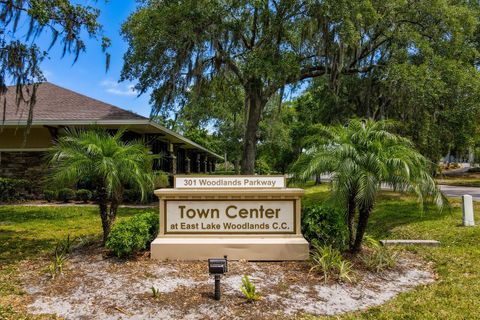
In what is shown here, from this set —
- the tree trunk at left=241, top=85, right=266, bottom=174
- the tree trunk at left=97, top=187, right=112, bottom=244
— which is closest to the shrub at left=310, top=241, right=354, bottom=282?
the tree trunk at left=97, top=187, right=112, bottom=244

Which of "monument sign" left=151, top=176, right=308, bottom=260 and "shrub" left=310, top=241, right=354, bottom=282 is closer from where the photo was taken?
"shrub" left=310, top=241, right=354, bottom=282

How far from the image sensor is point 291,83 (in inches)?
581

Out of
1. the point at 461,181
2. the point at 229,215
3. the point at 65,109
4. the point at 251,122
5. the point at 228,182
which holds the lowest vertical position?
the point at 461,181

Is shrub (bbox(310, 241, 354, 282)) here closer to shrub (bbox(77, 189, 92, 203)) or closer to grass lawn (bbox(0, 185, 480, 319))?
grass lawn (bbox(0, 185, 480, 319))

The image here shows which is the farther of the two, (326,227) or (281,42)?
(281,42)

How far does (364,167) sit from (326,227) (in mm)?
1150

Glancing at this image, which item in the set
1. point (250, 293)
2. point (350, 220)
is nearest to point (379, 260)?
point (350, 220)

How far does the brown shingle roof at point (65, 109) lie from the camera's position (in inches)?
602

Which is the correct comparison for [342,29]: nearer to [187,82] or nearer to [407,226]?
[187,82]

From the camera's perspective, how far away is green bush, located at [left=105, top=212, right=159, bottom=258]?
20.1 feet

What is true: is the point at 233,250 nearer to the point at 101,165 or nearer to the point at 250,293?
the point at 250,293

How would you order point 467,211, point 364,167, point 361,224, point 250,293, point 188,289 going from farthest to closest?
point 467,211
point 361,224
point 364,167
point 188,289
point 250,293

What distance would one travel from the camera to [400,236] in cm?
948

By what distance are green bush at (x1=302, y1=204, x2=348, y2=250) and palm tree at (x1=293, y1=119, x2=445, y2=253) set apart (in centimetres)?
26
